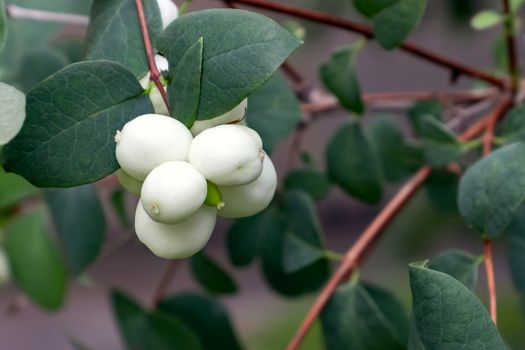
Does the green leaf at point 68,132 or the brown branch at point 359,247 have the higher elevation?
the green leaf at point 68,132

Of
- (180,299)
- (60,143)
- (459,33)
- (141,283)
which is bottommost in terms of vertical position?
(141,283)

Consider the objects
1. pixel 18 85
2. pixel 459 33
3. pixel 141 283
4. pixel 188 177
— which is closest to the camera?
pixel 188 177

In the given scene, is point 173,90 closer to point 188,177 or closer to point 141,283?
point 188,177

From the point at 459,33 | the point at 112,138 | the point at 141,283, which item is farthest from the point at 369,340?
the point at 141,283

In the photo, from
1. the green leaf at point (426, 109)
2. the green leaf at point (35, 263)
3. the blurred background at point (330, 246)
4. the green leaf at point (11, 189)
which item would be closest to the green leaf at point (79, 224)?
the green leaf at point (11, 189)

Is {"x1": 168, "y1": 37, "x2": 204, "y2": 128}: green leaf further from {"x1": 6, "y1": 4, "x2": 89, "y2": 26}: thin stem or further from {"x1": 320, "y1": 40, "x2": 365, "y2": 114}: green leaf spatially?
{"x1": 6, "y1": 4, "x2": 89, "y2": 26}: thin stem

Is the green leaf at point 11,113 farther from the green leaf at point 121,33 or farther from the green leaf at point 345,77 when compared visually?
the green leaf at point 345,77

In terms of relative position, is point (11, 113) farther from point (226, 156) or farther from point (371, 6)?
point (371, 6)
